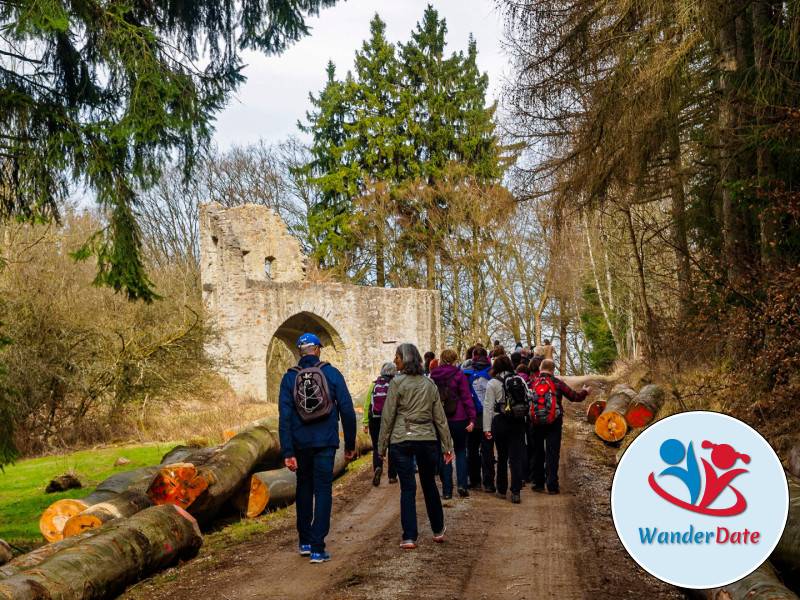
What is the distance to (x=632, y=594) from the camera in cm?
555

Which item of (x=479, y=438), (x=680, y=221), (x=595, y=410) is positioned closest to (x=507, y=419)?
(x=479, y=438)

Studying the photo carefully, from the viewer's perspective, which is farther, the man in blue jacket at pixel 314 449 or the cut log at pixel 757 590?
the man in blue jacket at pixel 314 449

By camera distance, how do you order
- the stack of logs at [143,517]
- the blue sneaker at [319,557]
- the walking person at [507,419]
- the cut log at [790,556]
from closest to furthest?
the cut log at [790,556] < the stack of logs at [143,517] < the blue sneaker at [319,557] < the walking person at [507,419]

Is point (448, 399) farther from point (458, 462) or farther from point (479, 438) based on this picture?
point (479, 438)

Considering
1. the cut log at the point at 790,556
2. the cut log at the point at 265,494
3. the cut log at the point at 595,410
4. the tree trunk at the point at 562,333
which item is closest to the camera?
the cut log at the point at 790,556

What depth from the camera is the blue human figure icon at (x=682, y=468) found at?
3.86 metres

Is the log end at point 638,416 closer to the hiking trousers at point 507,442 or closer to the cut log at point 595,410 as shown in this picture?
the cut log at point 595,410

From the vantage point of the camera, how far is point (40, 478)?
12.7 metres

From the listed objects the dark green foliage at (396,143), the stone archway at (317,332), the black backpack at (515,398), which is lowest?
the black backpack at (515,398)

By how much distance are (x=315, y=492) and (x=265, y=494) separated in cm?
259

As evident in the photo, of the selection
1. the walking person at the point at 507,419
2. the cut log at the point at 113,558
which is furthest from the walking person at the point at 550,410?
the cut log at the point at 113,558

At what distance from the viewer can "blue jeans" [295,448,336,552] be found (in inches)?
263

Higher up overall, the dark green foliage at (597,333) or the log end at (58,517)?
the dark green foliage at (597,333)

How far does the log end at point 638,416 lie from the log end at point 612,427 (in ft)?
0.30
